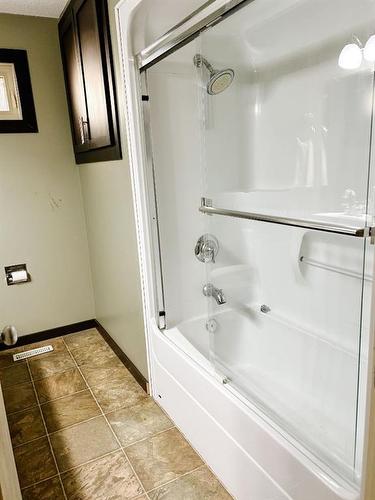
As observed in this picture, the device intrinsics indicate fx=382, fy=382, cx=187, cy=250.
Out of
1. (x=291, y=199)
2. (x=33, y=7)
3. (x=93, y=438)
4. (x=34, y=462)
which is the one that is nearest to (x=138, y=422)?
(x=93, y=438)

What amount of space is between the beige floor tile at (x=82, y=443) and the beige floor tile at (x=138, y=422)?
5cm

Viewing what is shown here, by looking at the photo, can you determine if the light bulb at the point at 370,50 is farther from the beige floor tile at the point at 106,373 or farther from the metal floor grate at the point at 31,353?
the metal floor grate at the point at 31,353

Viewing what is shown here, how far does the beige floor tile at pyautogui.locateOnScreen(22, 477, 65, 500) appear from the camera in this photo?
5.11ft

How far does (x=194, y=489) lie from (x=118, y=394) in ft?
2.66

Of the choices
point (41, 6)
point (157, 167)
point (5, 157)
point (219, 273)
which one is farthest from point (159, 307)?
point (41, 6)

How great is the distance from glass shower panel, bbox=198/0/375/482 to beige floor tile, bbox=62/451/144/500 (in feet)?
1.99

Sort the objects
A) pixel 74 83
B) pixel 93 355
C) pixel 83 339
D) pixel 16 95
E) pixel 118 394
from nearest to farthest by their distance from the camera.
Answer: pixel 118 394 < pixel 74 83 < pixel 16 95 < pixel 93 355 < pixel 83 339

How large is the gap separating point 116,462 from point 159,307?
75 cm

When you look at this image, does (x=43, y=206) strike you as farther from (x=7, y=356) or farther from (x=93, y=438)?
(x=93, y=438)

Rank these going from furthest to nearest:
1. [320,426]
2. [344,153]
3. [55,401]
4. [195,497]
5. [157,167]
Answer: [55,401], [157,167], [344,153], [195,497], [320,426]

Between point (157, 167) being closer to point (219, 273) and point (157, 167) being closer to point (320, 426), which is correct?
point (219, 273)

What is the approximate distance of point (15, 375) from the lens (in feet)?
8.17

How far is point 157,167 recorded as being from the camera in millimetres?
1948

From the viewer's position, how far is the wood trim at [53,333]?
289cm
